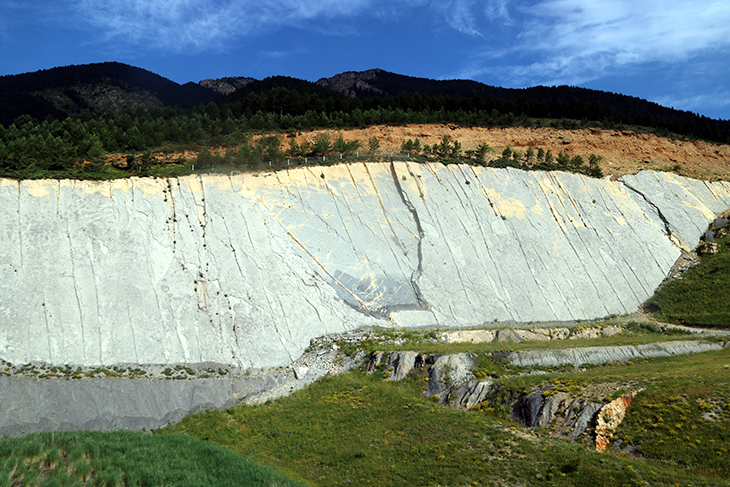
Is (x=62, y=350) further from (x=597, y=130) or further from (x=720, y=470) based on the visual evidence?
(x=597, y=130)

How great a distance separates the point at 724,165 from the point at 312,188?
44.5 metres

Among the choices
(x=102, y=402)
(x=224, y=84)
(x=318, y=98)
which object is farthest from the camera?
(x=224, y=84)

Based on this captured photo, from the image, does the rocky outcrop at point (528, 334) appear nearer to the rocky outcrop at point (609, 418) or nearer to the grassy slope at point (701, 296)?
the grassy slope at point (701, 296)

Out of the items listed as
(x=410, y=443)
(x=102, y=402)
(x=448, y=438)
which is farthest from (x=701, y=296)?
(x=102, y=402)

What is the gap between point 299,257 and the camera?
88.7ft

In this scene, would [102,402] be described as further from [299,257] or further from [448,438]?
[448,438]

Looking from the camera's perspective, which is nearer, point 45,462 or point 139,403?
point 45,462

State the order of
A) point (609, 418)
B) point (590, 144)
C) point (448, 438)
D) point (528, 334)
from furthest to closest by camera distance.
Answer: point (590, 144) → point (528, 334) → point (448, 438) → point (609, 418)

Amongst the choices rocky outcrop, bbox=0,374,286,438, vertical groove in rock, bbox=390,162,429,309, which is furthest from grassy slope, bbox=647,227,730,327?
rocky outcrop, bbox=0,374,286,438

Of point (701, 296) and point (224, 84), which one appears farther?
point (224, 84)

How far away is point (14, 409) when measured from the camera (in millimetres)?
17250

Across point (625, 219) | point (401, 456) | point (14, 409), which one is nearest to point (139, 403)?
point (14, 409)

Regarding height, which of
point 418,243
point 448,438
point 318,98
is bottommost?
point 448,438

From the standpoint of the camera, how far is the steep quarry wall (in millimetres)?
21703
